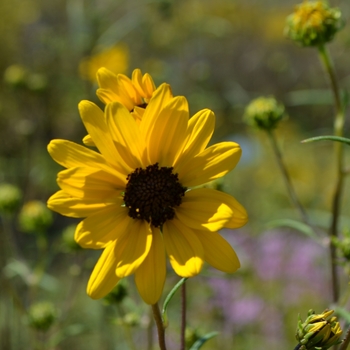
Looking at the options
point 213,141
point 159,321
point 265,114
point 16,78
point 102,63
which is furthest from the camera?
point 213,141

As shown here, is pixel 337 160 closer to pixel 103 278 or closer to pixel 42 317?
pixel 103 278

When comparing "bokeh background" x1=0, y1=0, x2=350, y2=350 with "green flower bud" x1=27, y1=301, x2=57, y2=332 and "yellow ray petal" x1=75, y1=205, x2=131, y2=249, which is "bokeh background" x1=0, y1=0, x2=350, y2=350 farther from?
"yellow ray petal" x1=75, y1=205, x2=131, y2=249

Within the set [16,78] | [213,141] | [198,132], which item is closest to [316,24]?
[198,132]

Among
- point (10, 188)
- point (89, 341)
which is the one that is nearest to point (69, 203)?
point (10, 188)

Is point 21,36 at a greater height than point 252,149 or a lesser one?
greater

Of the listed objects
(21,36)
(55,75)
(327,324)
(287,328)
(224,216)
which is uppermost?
(21,36)

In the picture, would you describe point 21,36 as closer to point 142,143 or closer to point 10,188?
point 10,188

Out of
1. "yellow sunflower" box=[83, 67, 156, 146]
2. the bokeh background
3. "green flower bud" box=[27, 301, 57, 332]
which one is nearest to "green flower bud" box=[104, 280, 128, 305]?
the bokeh background
